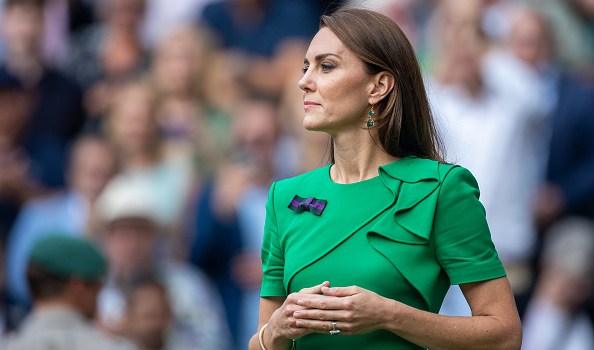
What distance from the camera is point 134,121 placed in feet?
30.0

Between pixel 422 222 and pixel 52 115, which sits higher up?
pixel 422 222

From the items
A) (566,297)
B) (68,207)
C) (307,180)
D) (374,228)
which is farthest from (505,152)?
(374,228)

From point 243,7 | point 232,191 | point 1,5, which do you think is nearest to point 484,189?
point 232,191

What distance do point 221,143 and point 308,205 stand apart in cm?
588

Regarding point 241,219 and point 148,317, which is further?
point 241,219

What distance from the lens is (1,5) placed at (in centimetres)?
1026

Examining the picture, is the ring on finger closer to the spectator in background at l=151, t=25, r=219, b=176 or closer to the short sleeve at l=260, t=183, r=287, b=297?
the short sleeve at l=260, t=183, r=287, b=297

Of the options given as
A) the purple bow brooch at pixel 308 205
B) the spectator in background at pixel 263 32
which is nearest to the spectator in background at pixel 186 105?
the spectator in background at pixel 263 32

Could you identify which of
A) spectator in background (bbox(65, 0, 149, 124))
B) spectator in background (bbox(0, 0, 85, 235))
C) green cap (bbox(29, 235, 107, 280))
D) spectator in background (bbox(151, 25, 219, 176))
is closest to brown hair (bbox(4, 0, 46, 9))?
spectator in background (bbox(0, 0, 85, 235))

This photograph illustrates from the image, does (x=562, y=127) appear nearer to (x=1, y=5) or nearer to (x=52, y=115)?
A: (x=52, y=115)

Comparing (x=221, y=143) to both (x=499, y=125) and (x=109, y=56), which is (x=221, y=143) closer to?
(x=109, y=56)

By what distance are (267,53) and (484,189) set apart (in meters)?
2.19

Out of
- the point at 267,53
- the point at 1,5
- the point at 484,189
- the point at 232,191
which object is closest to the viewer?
the point at 484,189

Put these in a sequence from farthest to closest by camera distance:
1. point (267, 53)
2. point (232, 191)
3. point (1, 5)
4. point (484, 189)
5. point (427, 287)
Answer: point (1, 5) → point (267, 53) → point (232, 191) → point (484, 189) → point (427, 287)
